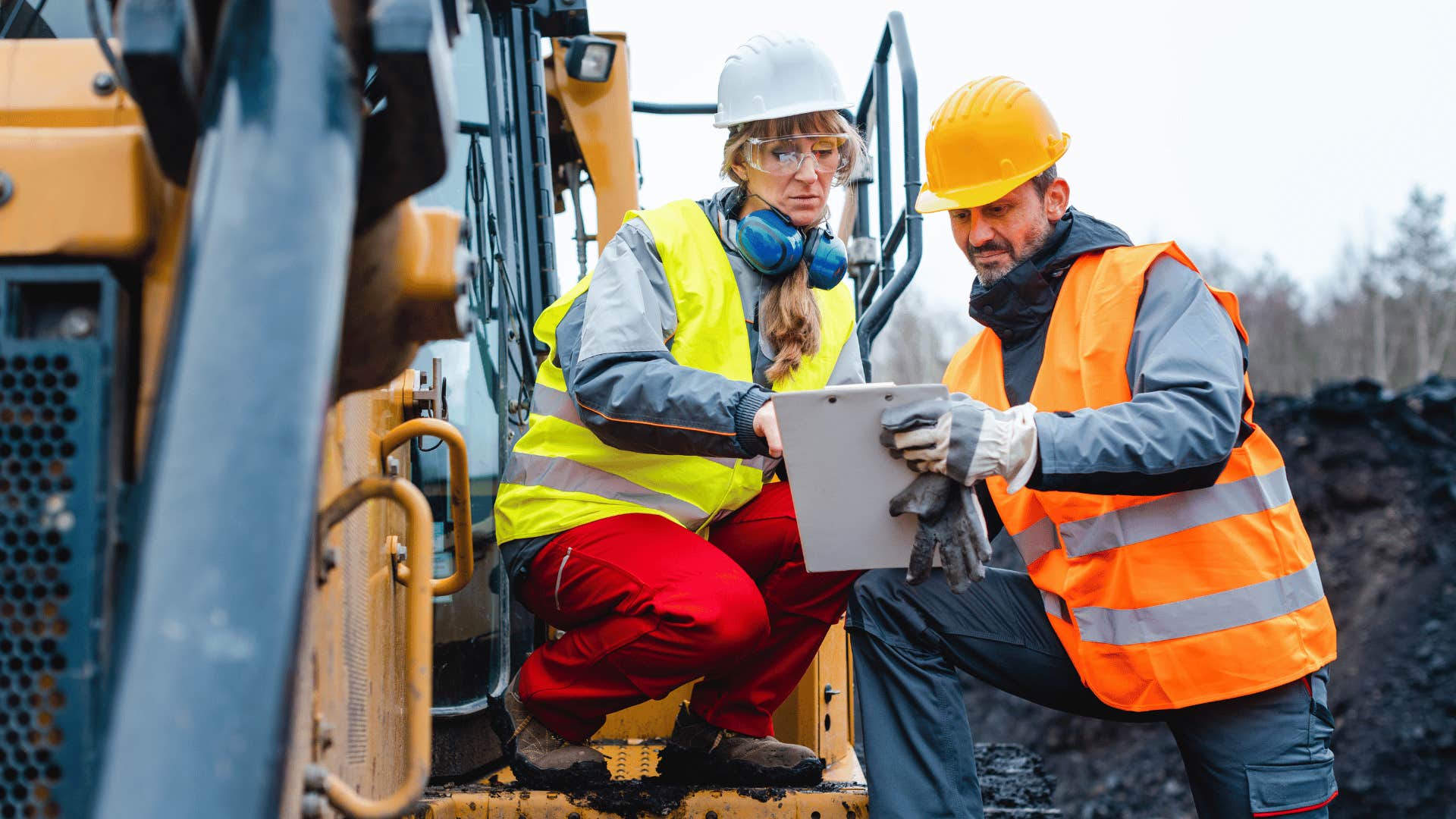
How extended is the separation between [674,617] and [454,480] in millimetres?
580

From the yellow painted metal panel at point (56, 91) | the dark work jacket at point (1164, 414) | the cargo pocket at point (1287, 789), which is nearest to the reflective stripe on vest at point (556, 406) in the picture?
the dark work jacket at point (1164, 414)

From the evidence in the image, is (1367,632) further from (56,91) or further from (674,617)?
(56,91)

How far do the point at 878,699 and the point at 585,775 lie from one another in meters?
0.64

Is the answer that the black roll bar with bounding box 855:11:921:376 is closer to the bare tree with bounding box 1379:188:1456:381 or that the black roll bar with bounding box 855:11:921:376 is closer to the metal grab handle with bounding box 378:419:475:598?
the metal grab handle with bounding box 378:419:475:598

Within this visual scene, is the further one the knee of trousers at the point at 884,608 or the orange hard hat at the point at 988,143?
the orange hard hat at the point at 988,143

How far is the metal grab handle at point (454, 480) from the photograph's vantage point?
181 centimetres

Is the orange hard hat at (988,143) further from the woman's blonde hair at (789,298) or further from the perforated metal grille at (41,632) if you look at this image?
the perforated metal grille at (41,632)

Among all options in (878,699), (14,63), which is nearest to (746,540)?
(878,699)

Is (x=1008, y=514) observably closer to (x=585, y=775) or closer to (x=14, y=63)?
(x=585, y=775)

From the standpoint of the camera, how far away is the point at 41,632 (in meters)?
1.18

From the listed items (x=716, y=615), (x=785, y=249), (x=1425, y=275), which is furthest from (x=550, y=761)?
(x=1425, y=275)

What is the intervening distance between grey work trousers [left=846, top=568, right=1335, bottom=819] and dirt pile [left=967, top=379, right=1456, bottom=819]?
22.8 ft

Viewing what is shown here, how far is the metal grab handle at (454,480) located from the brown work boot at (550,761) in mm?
639

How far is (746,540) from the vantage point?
285 cm
